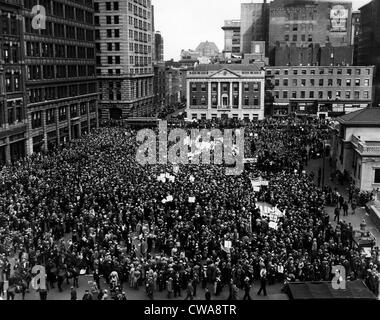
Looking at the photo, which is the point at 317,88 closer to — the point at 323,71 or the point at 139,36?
the point at 323,71

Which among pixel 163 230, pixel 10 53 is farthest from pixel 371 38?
pixel 163 230

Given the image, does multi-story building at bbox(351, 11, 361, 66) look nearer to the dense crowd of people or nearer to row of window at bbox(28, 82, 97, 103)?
row of window at bbox(28, 82, 97, 103)

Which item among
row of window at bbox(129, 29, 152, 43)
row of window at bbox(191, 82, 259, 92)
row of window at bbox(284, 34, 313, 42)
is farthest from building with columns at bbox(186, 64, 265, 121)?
row of window at bbox(284, 34, 313, 42)

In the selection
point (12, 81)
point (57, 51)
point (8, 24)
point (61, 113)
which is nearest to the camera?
point (8, 24)

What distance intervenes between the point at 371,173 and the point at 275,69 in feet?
220

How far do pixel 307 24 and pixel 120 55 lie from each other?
50.3 m

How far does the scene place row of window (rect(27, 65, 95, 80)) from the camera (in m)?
59.8

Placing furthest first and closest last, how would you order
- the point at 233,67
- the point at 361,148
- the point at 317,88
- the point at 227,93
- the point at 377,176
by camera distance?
the point at 317,88 → the point at 233,67 → the point at 227,93 → the point at 361,148 → the point at 377,176

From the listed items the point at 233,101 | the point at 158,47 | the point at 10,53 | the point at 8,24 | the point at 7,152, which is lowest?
the point at 7,152

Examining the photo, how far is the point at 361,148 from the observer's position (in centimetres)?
4312

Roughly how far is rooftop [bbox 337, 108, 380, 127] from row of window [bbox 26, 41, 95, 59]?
36.6 meters

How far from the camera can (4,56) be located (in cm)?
5225

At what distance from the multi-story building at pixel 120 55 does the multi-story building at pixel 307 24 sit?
106 ft
